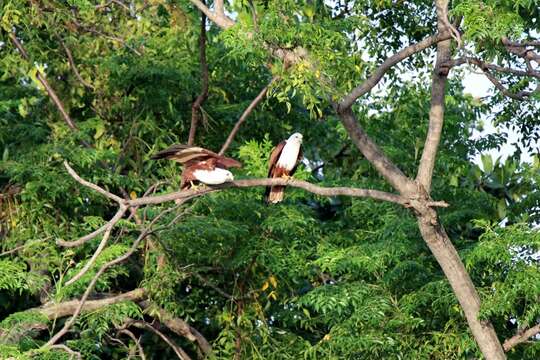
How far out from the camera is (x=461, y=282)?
8.36 metres

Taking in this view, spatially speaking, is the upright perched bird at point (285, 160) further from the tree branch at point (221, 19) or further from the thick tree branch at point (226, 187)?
the thick tree branch at point (226, 187)

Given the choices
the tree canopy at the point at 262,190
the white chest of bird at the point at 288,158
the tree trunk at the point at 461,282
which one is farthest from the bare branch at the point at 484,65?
the white chest of bird at the point at 288,158

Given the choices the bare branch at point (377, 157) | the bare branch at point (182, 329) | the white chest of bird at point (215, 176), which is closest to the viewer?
the white chest of bird at point (215, 176)

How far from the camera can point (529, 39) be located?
9.54 meters

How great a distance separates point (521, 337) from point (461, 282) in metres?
0.67

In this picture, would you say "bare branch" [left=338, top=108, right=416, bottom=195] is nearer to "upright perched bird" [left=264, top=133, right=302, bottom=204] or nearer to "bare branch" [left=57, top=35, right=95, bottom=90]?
"upright perched bird" [left=264, top=133, right=302, bottom=204]

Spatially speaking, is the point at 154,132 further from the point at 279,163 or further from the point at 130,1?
the point at 279,163

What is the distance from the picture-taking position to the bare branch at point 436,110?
325 inches

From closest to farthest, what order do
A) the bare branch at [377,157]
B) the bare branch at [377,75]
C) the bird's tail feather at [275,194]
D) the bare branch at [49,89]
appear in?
the bare branch at [377,75], the bare branch at [377,157], the bird's tail feather at [275,194], the bare branch at [49,89]

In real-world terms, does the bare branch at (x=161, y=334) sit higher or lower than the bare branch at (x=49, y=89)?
lower

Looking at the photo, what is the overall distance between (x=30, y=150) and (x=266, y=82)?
2373 mm

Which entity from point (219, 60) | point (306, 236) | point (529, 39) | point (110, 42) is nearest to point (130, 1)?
point (110, 42)

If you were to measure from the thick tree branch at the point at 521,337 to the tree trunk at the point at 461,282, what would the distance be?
19 cm

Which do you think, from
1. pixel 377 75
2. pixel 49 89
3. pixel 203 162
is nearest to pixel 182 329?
pixel 49 89
